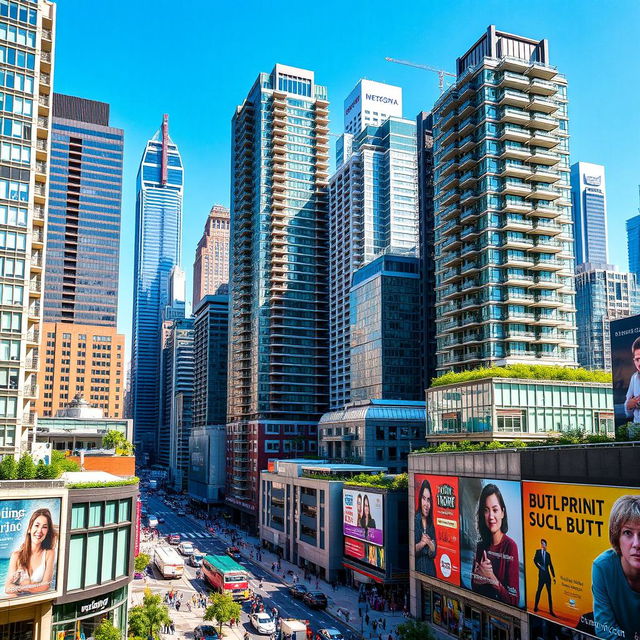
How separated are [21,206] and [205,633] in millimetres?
43909

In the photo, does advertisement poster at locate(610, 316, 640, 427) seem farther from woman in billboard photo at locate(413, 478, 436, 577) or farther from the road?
the road

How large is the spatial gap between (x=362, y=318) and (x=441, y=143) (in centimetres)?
6888

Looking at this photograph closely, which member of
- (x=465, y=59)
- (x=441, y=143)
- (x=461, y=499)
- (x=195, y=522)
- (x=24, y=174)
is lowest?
(x=195, y=522)

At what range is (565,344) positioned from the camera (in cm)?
10475

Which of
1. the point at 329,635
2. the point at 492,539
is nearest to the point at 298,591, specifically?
the point at 329,635

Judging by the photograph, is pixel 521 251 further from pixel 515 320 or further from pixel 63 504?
pixel 63 504

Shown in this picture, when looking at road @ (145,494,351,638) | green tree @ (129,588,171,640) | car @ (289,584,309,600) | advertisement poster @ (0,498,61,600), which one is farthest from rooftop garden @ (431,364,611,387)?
advertisement poster @ (0,498,61,600)

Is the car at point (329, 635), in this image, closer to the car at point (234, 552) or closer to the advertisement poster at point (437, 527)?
the advertisement poster at point (437, 527)

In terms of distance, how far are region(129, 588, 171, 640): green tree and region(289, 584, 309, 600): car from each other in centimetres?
2380

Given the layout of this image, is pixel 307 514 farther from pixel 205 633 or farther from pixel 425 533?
pixel 205 633

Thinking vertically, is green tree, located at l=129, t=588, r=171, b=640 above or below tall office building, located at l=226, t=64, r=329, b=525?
below

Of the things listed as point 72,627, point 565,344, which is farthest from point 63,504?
point 565,344

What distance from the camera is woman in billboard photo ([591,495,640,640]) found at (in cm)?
4203

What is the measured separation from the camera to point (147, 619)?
58969mm
